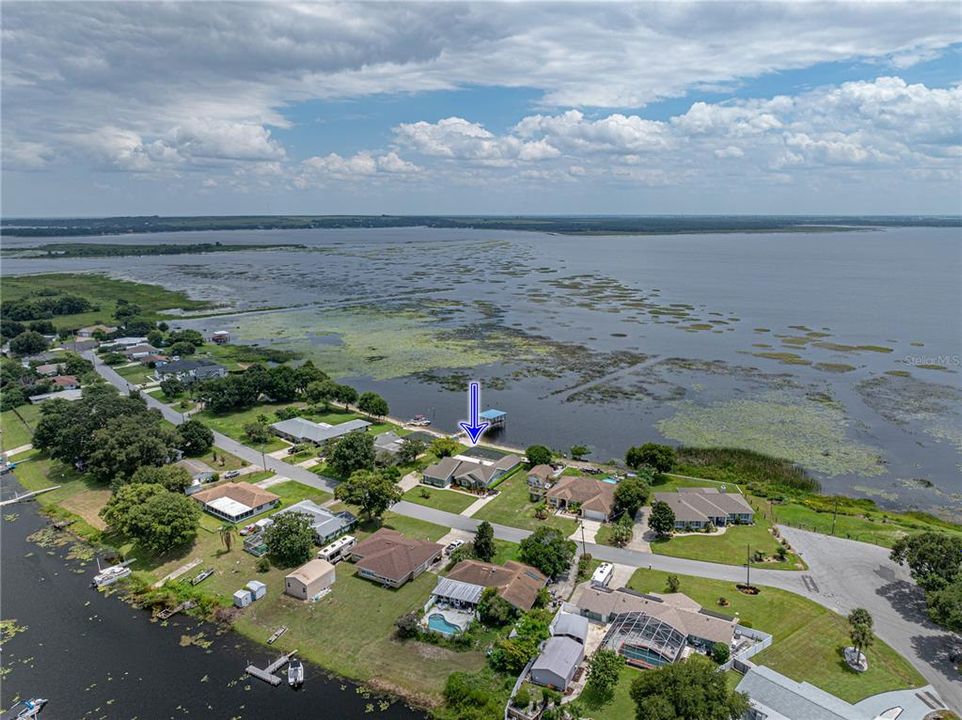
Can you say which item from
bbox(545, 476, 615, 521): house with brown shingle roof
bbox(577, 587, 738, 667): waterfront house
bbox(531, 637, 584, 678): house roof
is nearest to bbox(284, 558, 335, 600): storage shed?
bbox(531, 637, 584, 678): house roof

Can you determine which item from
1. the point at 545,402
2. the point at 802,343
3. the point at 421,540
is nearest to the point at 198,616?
the point at 421,540

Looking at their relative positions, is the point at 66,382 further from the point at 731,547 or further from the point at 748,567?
the point at 748,567

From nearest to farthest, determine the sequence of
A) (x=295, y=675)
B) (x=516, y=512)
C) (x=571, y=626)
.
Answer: (x=295, y=675)
(x=571, y=626)
(x=516, y=512)

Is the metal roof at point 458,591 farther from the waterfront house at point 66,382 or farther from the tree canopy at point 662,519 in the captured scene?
the waterfront house at point 66,382

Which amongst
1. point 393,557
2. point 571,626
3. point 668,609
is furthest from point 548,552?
point 393,557

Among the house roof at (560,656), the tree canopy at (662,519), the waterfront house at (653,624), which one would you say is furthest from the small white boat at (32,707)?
the tree canopy at (662,519)

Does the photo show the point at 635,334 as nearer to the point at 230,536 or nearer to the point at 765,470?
the point at 765,470
